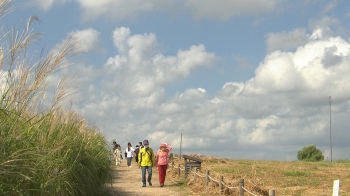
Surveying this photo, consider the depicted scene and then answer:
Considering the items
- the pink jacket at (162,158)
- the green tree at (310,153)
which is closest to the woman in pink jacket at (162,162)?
the pink jacket at (162,158)

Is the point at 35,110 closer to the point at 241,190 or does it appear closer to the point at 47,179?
the point at 47,179

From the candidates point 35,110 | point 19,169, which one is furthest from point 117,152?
point 19,169

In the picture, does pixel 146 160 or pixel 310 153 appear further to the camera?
pixel 310 153

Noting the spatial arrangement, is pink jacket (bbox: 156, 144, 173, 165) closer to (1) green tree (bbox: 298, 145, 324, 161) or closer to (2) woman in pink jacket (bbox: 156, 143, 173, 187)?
(2) woman in pink jacket (bbox: 156, 143, 173, 187)

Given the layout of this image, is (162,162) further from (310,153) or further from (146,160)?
(310,153)

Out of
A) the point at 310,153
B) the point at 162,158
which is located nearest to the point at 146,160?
the point at 162,158

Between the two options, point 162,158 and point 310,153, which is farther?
point 310,153

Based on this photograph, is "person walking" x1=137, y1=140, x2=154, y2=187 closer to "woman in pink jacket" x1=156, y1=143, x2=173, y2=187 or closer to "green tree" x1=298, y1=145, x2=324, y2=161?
"woman in pink jacket" x1=156, y1=143, x2=173, y2=187

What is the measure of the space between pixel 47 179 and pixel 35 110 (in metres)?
1.07

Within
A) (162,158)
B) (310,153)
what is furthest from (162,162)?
(310,153)

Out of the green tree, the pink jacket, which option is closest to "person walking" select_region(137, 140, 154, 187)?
the pink jacket

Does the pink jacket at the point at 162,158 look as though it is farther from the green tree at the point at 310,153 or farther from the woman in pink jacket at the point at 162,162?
the green tree at the point at 310,153

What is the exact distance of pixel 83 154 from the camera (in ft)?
32.6

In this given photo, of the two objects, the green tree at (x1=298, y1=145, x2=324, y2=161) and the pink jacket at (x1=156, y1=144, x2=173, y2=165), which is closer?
the pink jacket at (x1=156, y1=144, x2=173, y2=165)
